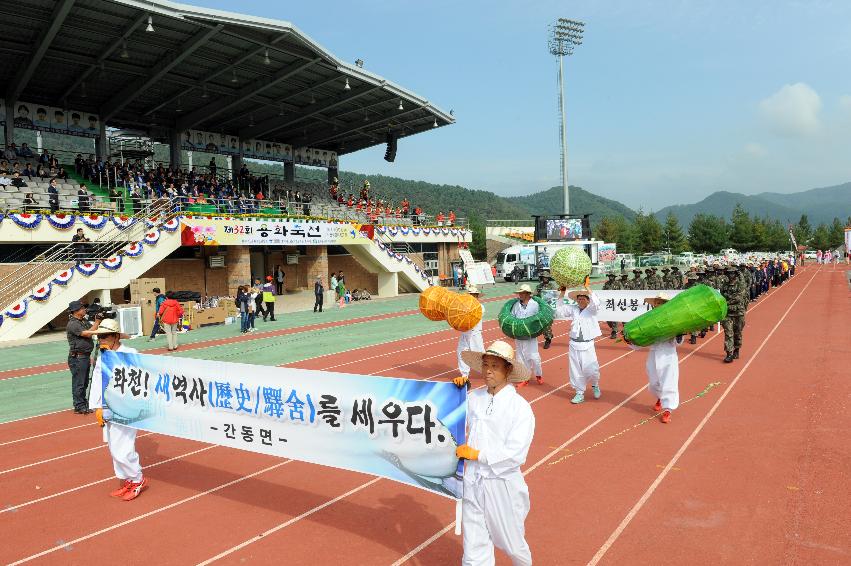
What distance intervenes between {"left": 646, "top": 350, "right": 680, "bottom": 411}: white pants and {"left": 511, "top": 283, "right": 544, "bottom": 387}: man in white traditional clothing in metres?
2.22

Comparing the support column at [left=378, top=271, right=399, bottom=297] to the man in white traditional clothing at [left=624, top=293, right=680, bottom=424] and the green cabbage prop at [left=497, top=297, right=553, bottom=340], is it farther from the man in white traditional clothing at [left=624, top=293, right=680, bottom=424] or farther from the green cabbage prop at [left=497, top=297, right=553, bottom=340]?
the man in white traditional clothing at [left=624, top=293, right=680, bottom=424]

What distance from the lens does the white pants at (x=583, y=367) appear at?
9.38m

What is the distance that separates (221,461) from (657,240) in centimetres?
7323

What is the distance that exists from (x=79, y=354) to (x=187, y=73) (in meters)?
22.0

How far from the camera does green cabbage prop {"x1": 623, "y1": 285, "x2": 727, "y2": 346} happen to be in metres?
8.34

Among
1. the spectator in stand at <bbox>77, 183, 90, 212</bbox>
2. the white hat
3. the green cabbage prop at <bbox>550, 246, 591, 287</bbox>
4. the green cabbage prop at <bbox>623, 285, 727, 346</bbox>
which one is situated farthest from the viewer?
the spectator in stand at <bbox>77, 183, 90, 212</bbox>

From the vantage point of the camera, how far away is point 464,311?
31.0 ft

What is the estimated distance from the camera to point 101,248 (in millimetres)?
22062

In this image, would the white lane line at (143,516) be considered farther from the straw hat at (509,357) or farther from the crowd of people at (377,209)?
the crowd of people at (377,209)

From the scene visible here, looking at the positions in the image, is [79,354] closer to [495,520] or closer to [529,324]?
[529,324]

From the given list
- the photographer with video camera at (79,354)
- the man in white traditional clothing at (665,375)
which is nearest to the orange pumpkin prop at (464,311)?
the man in white traditional clothing at (665,375)

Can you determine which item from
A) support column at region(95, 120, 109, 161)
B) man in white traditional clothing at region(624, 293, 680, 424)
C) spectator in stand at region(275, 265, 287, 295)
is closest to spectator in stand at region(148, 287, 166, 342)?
spectator in stand at region(275, 265, 287, 295)

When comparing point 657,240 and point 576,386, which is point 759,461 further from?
point 657,240

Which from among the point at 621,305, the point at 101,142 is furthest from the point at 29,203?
the point at 621,305
